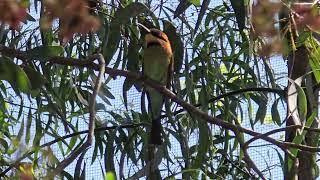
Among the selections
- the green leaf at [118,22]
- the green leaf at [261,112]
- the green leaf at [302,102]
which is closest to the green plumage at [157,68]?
the green leaf at [261,112]

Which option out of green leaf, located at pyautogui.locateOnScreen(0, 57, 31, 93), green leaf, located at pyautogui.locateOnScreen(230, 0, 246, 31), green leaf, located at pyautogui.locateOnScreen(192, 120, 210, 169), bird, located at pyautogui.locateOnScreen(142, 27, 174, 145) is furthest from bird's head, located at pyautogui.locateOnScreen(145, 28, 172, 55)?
green leaf, located at pyautogui.locateOnScreen(0, 57, 31, 93)

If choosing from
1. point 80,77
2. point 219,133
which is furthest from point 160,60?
point 80,77

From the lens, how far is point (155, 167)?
1.42 metres

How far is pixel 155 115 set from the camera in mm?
1892

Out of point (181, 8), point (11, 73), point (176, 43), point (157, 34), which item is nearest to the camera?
point (11, 73)

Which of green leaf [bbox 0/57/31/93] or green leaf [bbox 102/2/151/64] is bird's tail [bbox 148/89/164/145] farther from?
green leaf [bbox 0/57/31/93]

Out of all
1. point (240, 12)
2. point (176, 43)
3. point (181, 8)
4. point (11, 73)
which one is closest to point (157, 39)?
point (176, 43)

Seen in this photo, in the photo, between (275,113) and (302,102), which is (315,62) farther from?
(275,113)

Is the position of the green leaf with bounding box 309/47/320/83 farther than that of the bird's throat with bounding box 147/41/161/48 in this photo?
No

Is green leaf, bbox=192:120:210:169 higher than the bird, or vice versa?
the bird

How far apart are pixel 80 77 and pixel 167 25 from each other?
0.90 ft

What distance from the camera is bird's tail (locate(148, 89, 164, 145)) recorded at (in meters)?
A: 1.69

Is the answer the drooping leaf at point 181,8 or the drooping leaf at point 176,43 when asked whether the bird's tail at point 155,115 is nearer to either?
the drooping leaf at point 176,43

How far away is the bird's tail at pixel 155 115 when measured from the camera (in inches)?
66.6
